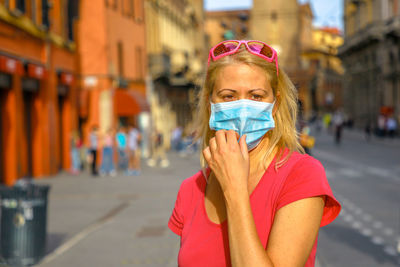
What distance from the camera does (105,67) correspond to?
2809cm

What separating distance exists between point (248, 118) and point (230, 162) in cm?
25

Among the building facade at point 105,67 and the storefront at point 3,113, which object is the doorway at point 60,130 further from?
the storefront at point 3,113

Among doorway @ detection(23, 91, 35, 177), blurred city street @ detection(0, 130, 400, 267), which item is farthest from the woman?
doorway @ detection(23, 91, 35, 177)

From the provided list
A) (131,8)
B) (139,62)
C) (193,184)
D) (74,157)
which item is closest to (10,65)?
(74,157)

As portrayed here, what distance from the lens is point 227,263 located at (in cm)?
210

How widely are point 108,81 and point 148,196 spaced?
1447 cm

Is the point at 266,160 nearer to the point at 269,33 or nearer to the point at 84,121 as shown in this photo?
the point at 84,121

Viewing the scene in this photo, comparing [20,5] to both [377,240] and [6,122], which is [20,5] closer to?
[6,122]

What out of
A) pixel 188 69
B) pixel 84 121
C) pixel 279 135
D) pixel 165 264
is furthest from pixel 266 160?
pixel 188 69

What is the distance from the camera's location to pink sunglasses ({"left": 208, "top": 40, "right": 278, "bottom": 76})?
2.23 m

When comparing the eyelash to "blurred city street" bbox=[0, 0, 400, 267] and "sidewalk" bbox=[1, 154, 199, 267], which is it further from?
"sidewalk" bbox=[1, 154, 199, 267]

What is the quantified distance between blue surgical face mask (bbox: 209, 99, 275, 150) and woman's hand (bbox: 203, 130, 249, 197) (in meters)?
0.14

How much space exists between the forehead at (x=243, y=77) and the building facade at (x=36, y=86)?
15038 millimetres

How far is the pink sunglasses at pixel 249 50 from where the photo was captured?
2227 mm
